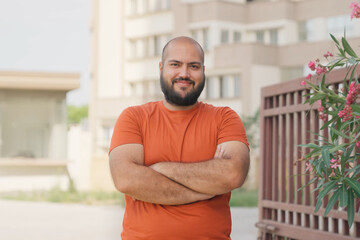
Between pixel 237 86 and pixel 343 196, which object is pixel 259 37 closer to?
pixel 237 86

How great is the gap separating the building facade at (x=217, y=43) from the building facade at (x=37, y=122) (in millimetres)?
10275

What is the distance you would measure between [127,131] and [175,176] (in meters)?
0.36

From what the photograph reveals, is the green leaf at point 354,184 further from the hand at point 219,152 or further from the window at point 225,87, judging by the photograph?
the window at point 225,87

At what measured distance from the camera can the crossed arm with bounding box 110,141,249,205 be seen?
381 cm

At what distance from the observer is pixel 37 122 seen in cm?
2411

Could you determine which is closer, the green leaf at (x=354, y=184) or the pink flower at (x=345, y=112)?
the green leaf at (x=354, y=184)

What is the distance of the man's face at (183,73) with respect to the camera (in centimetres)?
391

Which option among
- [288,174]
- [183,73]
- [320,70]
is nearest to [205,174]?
[183,73]

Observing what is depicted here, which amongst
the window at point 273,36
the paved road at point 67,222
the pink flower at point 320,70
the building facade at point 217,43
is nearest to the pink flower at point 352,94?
the pink flower at point 320,70

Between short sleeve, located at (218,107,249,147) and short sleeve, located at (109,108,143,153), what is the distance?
0.44 m

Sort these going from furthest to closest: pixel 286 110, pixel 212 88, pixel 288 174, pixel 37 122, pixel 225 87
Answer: pixel 212 88
pixel 225 87
pixel 37 122
pixel 286 110
pixel 288 174

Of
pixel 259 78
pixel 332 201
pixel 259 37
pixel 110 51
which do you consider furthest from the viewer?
pixel 110 51

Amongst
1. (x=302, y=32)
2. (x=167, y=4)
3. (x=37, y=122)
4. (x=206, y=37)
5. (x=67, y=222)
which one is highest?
(x=167, y=4)

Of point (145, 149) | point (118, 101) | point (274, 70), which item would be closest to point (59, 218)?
point (145, 149)
